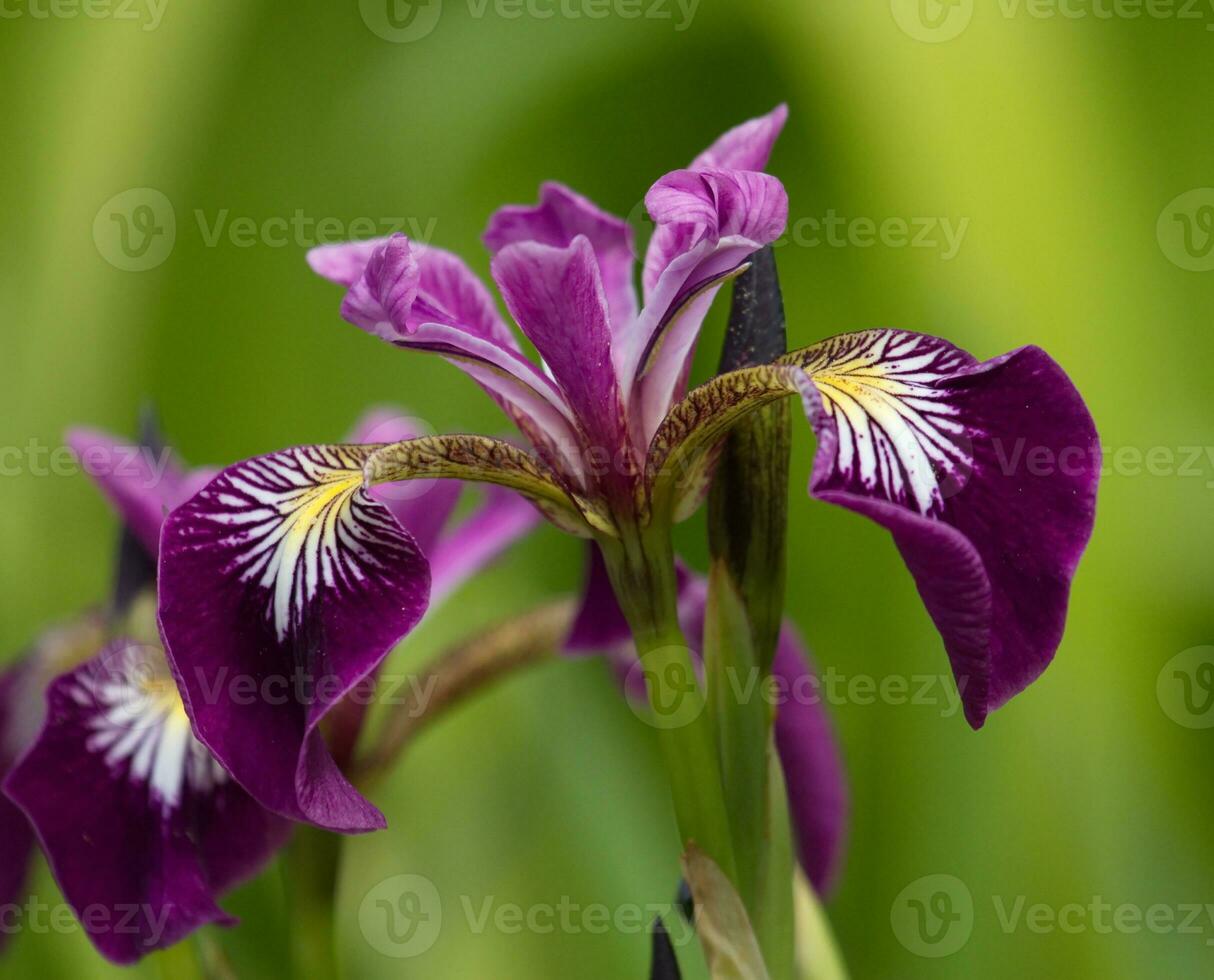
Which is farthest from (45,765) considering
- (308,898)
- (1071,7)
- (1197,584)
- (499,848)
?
(1071,7)

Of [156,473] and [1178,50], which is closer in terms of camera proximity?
[156,473]

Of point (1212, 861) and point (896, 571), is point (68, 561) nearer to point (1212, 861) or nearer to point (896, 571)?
point (896, 571)
